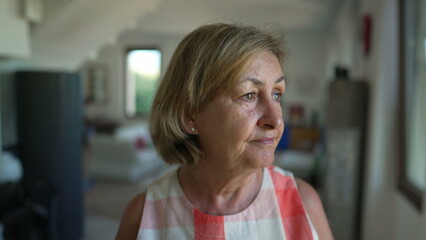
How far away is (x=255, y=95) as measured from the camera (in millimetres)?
833

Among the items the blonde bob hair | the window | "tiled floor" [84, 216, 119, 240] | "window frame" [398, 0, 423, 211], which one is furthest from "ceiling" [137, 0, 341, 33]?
the blonde bob hair

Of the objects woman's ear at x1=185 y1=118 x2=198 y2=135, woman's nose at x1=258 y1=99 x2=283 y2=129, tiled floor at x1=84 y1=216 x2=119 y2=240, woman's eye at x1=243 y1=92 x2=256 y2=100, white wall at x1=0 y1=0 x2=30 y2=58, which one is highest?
white wall at x1=0 y1=0 x2=30 y2=58

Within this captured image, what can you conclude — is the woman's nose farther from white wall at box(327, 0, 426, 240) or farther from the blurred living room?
white wall at box(327, 0, 426, 240)

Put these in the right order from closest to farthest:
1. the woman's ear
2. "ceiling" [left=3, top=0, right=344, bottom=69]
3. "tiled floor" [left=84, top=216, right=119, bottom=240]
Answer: the woman's ear
"ceiling" [left=3, top=0, right=344, bottom=69]
"tiled floor" [left=84, top=216, right=119, bottom=240]

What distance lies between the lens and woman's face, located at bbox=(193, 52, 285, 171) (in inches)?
32.2

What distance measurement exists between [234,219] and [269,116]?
11.5 inches

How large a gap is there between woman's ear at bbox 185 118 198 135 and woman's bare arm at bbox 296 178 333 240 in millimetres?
346

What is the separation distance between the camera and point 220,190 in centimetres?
95

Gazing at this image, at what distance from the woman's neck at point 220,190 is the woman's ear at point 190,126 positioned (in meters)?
0.11

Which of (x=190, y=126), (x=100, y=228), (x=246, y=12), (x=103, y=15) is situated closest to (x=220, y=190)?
(x=190, y=126)

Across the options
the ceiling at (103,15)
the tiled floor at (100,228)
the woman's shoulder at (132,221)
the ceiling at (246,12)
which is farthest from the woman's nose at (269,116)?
the ceiling at (246,12)

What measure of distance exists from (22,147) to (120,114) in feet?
20.4

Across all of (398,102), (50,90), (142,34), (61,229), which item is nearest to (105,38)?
(50,90)

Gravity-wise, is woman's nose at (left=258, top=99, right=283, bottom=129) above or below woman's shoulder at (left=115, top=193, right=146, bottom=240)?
above
